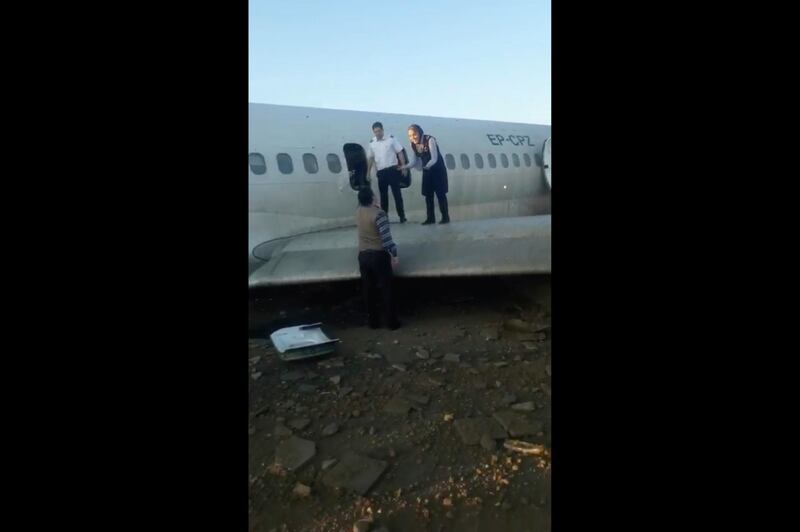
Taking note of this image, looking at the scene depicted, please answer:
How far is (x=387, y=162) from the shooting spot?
759 centimetres

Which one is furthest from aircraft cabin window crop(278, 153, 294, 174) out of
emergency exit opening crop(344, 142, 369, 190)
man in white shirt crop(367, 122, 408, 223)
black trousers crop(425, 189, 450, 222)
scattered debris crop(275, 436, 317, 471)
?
scattered debris crop(275, 436, 317, 471)

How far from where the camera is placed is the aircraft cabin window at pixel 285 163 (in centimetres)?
755

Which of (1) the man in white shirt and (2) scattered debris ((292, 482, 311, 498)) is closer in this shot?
(2) scattered debris ((292, 482, 311, 498))

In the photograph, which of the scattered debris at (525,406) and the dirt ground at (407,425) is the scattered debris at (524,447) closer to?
the dirt ground at (407,425)

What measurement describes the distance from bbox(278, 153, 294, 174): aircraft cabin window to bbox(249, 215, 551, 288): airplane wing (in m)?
1.03

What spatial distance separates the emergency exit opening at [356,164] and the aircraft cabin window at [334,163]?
5.6 inches

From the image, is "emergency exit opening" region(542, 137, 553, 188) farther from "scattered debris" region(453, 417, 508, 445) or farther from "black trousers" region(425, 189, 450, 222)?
"scattered debris" region(453, 417, 508, 445)

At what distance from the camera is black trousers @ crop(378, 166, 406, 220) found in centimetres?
759

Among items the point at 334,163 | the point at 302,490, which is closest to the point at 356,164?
the point at 334,163

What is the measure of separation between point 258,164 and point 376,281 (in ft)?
7.81
